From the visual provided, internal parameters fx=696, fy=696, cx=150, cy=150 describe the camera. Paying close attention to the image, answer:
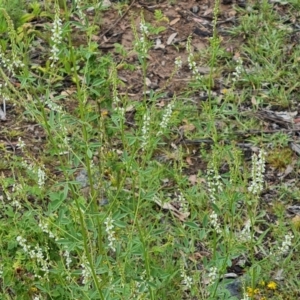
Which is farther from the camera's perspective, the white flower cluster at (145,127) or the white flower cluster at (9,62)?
the white flower cluster at (145,127)

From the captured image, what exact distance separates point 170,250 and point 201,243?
1.45ft

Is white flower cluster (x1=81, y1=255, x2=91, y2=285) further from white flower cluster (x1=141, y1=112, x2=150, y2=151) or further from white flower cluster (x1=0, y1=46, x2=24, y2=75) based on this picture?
white flower cluster (x1=0, y1=46, x2=24, y2=75)

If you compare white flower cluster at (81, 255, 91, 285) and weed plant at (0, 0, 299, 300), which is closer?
weed plant at (0, 0, 299, 300)

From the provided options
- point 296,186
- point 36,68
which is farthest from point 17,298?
point 36,68

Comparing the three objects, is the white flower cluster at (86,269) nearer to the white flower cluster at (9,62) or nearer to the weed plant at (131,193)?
the weed plant at (131,193)

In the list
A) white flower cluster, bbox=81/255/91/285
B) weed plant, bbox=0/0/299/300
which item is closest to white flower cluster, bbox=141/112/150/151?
weed plant, bbox=0/0/299/300

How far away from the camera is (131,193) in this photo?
2994 mm

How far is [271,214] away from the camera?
3.88 m

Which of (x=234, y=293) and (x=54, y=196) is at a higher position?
(x=54, y=196)

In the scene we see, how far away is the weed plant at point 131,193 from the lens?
2.48 meters

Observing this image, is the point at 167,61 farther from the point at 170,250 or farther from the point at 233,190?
the point at 233,190

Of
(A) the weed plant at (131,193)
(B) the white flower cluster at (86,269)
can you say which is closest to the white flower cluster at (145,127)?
(A) the weed plant at (131,193)

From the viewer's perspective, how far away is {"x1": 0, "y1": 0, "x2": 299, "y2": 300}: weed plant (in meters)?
2.48

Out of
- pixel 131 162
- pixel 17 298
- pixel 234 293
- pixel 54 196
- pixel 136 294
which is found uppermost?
pixel 131 162
